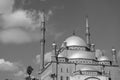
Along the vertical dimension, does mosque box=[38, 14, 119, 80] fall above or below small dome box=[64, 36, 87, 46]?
below

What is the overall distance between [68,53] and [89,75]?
9.69 meters

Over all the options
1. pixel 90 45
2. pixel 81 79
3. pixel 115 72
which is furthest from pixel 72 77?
pixel 90 45

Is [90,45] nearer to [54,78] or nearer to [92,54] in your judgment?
[92,54]

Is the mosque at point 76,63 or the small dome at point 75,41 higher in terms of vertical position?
the small dome at point 75,41

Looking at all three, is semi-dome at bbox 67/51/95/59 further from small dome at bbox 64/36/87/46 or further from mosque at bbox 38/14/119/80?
small dome at bbox 64/36/87/46

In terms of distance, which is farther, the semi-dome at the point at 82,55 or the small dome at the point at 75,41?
the small dome at the point at 75,41

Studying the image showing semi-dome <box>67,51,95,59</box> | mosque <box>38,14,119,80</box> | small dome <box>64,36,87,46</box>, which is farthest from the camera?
small dome <box>64,36,87,46</box>

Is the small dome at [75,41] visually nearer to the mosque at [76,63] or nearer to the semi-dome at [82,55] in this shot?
the mosque at [76,63]

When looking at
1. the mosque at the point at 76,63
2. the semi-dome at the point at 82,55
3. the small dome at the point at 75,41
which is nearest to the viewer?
the mosque at the point at 76,63

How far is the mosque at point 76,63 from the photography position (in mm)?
49094

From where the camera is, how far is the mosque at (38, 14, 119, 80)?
49.1 m

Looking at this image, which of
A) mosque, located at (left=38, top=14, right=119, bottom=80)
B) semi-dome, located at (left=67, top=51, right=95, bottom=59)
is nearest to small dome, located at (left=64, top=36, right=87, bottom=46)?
mosque, located at (left=38, top=14, right=119, bottom=80)

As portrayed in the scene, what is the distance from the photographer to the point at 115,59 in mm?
56469

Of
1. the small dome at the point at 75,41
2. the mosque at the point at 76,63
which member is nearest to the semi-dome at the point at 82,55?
the mosque at the point at 76,63
